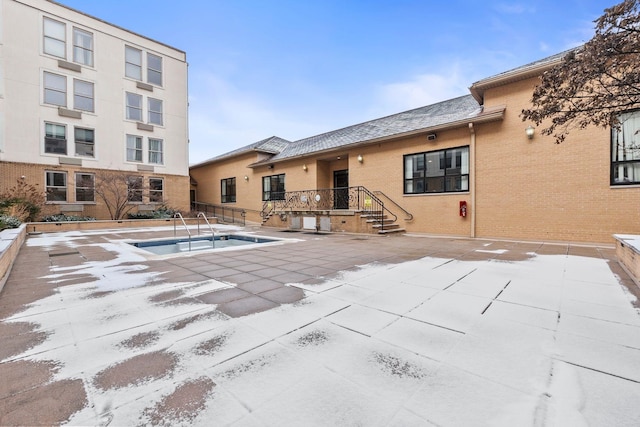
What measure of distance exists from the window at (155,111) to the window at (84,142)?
3.47 m

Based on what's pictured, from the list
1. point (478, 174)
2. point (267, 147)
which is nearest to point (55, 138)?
point (267, 147)

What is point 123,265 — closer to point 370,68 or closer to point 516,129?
point 516,129

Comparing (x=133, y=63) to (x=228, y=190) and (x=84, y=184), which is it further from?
(x=228, y=190)

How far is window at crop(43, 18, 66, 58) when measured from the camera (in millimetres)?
15039

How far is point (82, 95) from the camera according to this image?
16016mm

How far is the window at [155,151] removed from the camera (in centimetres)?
1853

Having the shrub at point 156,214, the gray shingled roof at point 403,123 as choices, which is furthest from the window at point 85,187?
the gray shingled roof at point 403,123

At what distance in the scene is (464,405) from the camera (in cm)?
166

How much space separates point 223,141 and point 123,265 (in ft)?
88.1

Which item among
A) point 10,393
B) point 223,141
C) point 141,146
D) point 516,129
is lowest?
point 10,393

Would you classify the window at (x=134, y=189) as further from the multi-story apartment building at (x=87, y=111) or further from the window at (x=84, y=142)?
the window at (x=84, y=142)

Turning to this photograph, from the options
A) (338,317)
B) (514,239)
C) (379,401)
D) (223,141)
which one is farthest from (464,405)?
(223,141)

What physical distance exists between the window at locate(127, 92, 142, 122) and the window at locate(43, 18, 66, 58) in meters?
3.42

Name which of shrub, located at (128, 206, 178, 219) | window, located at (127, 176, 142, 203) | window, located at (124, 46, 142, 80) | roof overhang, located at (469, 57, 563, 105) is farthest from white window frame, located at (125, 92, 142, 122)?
roof overhang, located at (469, 57, 563, 105)
